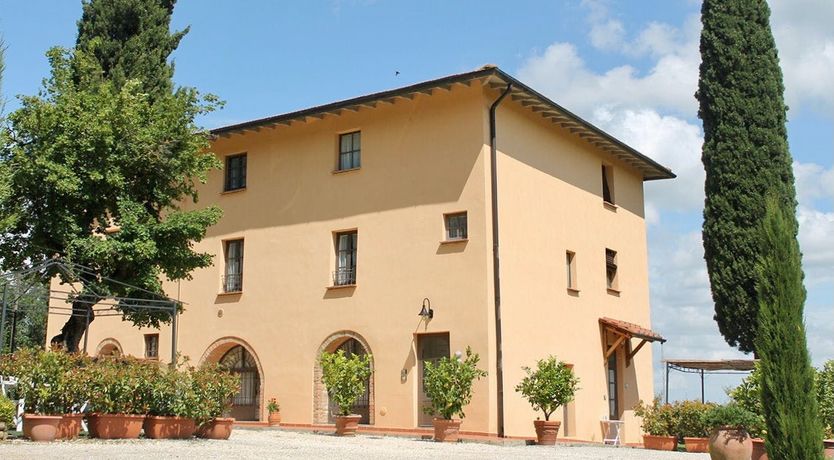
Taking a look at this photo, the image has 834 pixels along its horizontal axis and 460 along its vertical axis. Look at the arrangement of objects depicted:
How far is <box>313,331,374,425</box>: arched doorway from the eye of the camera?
66.9 feet

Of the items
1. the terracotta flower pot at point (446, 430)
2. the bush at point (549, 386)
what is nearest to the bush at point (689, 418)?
the bush at point (549, 386)

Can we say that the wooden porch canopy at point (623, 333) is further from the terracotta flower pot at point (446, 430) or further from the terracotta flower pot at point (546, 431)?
the terracotta flower pot at point (446, 430)

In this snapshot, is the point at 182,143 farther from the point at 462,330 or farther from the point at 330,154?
the point at 462,330

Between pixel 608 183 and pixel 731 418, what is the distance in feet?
39.6

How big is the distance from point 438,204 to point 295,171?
435 centimetres

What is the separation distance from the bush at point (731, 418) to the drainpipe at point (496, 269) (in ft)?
17.6

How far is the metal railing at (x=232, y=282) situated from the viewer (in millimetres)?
22723

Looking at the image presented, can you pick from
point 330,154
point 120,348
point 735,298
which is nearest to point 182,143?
point 330,154

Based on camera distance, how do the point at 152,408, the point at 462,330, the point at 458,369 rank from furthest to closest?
the point at 462,330 → the point at 458,369 → the point at 152,408

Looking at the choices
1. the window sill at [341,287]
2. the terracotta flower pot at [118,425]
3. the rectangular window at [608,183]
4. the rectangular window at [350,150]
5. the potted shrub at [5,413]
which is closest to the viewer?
the potted shrub at [5,413]

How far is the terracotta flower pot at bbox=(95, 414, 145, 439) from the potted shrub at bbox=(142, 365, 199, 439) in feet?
1.07

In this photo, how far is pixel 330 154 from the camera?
21.5 meters

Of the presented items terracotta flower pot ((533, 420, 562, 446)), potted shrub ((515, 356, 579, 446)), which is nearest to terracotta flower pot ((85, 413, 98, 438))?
potted shrub ((515, 356, 579, 446))

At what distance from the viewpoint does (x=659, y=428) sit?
19500mm
